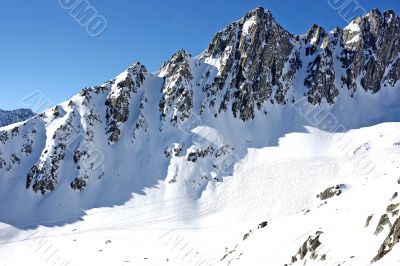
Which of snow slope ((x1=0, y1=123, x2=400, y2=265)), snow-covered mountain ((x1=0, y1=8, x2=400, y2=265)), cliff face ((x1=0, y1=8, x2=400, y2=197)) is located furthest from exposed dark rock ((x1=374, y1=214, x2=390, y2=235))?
cliff face ((x1=0, y1=8, x2=400, y2=197))

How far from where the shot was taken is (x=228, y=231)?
70125mm

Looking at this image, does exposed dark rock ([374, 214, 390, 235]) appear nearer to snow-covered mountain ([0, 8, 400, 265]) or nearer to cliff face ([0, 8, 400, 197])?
snow-covered mountain ([0, 8, 400, 265])

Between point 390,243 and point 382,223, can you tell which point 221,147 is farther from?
point 390,243

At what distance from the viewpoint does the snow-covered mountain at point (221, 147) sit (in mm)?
73250

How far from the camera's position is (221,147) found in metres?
100

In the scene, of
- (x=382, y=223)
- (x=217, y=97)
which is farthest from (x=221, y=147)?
(x=382, y=223)

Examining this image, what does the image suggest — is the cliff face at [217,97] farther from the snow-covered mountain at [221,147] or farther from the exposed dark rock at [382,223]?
the exposed dark rock at [382,223]

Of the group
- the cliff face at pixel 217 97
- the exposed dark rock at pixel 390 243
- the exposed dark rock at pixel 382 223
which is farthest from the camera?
the cliff face at pixel 217 97

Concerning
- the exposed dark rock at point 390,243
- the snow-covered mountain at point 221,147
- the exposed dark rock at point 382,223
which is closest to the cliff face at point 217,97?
the snow-covered mountain at point 221,147

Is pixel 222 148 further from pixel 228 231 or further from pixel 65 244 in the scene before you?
pixel 65 244

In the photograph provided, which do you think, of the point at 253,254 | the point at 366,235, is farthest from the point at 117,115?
the point at 366,235

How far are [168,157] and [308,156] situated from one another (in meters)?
Result: 36.4

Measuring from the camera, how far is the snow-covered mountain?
7325 centimetres

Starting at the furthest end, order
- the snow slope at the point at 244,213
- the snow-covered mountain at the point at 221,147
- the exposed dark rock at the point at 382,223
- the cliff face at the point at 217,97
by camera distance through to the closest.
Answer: the cliff face at the point at 217,97 < the snow-covered mountain at the point at 221,147 < the snow slope at the point at 244,213 < the exposed dark rock at the point at 382,223
